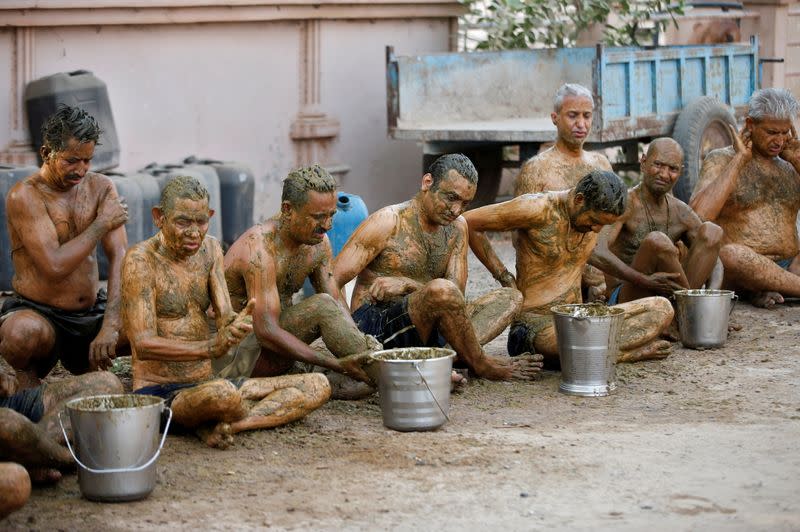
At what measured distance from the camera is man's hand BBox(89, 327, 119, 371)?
22.7 ft

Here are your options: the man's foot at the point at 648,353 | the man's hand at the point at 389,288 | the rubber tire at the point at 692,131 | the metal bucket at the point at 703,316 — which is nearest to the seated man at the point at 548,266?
the man's foot at the point at 648,353

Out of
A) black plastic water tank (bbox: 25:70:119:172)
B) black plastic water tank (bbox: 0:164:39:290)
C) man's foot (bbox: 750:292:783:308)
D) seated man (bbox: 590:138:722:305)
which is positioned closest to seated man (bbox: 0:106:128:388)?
seated man (bbox: 590:138:722:305)

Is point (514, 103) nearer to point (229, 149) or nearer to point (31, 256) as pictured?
point (229, 149)

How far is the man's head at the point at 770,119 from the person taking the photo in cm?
932

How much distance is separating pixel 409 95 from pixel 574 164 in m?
4.40

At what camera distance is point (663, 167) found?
869 cm

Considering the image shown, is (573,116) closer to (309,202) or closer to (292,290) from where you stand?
(292,290)

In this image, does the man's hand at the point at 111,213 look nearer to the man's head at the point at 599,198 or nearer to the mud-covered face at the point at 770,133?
the man's head at the point at 599,198

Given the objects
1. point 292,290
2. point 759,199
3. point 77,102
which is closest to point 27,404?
point 292,290

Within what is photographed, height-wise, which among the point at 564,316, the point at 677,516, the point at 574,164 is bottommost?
the point at 677,516

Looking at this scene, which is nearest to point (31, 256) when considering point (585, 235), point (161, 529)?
point (161, 529)

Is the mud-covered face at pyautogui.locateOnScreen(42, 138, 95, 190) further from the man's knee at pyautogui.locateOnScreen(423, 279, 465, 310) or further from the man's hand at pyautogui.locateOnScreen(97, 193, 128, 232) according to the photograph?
the man's knee at pyautogui.locateOnScreen(423, 279, 465, 310)

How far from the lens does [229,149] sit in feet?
43.9

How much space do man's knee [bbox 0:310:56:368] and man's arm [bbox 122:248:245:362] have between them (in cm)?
90
